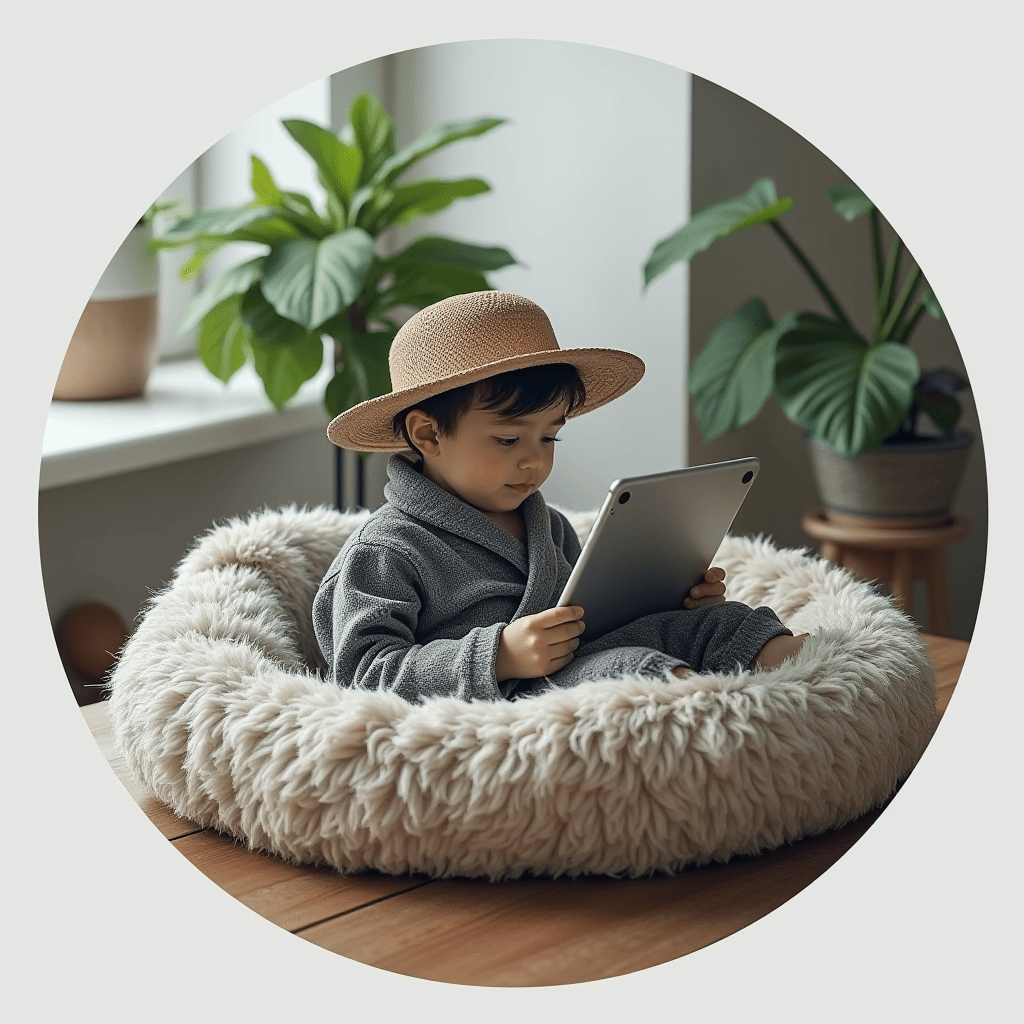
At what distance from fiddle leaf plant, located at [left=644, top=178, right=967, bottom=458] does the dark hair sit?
0.59 metres

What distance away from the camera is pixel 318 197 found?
1908 mm

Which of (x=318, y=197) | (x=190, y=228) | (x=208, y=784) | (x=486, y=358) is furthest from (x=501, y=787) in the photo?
(x=318, y=197)

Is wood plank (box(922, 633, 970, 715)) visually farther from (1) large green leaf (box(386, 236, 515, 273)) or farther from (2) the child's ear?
(1) large green leaf (box(386, 236, 515, 273))

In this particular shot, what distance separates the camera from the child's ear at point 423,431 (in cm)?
100

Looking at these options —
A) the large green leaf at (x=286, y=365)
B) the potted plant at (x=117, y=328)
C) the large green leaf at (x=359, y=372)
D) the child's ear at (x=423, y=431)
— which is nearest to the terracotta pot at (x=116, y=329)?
the potted plant at (x=117, y=328)

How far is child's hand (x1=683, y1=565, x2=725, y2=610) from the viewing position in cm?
102

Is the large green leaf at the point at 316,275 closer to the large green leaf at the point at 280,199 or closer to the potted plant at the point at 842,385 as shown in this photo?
the large green leaf at the point at 280,199

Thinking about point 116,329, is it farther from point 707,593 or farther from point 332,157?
point 707,593

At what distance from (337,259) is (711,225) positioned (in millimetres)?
481

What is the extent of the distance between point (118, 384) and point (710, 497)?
1.10 m

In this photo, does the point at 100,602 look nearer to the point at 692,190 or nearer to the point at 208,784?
the point at 208,784

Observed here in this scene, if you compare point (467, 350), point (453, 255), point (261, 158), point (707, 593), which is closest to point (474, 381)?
point (467, 350)

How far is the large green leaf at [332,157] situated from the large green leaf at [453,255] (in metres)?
0.14

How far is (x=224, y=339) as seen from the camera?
1.66m
